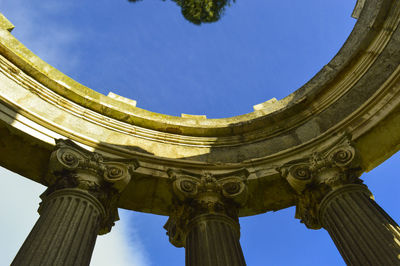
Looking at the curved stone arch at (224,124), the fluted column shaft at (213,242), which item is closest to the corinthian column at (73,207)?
the curved stone arch at (224,124)

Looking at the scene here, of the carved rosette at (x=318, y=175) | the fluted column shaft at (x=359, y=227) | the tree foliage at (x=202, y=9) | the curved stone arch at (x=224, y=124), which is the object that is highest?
the tree foliage at (x=202, y=9)

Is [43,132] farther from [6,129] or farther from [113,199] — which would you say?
[113,199]

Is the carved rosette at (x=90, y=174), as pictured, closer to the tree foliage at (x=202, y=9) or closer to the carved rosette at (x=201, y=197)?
the carved rosette at (x=201, y=197)

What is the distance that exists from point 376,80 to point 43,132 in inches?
536

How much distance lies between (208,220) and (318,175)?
430cm

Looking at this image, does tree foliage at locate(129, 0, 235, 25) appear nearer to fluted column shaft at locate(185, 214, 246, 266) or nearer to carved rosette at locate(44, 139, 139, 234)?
carved rosette at locate(44, 139, 139, 234)

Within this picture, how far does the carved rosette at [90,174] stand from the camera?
13.1m

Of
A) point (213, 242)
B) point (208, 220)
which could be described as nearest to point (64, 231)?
point (213, 242)

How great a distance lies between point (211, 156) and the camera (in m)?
18.3

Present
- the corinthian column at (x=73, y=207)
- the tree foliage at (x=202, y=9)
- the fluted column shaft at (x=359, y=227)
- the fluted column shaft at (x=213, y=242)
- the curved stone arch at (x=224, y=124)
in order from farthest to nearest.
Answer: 1. the tree foliage at (x=202, y=9)
2. the curved stone arch at (x=224, y=124)
3. the fluted column shaft at (x=213, y=242)
4. the fluted column shaft at (x=359, y=227)
5. the corinthian column at (x=73, y=207)

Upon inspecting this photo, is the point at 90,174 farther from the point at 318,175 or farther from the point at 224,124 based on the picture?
the point at 224,124

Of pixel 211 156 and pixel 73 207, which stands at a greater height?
pixel 211 156

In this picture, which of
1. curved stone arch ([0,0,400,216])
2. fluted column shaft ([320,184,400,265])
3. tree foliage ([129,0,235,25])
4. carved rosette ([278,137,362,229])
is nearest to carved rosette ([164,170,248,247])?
curved stone arch ([0,0,400,216])

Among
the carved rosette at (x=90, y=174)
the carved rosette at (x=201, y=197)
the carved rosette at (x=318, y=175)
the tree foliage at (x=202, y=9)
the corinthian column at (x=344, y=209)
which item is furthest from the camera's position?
the tree foliage at (x=202, y=9)
